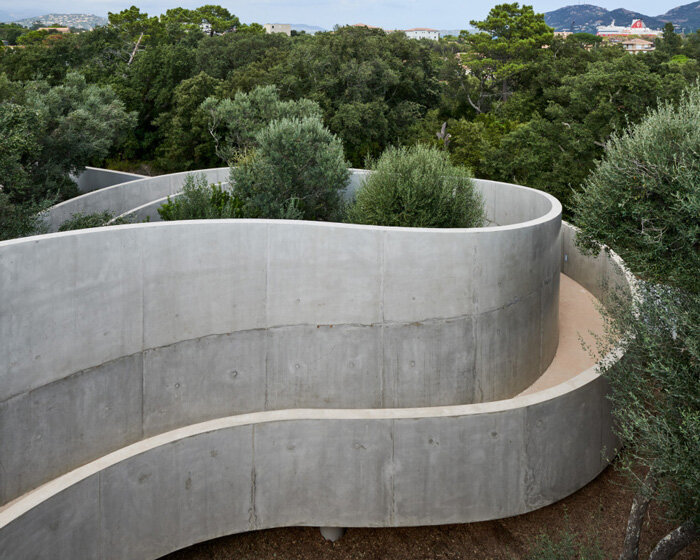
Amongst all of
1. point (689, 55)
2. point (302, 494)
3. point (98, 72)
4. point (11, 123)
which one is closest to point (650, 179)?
point (302, 494)

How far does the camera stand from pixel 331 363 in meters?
8.55

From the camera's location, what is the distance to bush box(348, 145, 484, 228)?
1104 cm

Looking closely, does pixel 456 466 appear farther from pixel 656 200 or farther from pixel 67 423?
pixel 67 423

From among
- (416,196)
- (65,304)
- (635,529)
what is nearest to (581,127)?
(416,196)

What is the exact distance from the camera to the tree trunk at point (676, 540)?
20.8 ft

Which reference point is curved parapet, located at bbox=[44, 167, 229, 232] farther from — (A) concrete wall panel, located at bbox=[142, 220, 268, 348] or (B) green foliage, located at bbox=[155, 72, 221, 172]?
(A) concrete wall panel, located at bbox=[142, 220, 268, 348]

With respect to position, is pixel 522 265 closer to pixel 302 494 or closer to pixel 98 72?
pixel 302 494

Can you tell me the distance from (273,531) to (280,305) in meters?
3.40

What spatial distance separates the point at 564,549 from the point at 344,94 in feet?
75.5

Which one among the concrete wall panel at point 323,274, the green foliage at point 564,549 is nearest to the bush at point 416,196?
the concrete wall panel at point 323,274

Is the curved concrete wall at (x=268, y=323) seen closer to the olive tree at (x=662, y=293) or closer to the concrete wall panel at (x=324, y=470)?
the concrete wall panel at (x=324, y=470)

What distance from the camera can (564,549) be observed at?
24.9 ft

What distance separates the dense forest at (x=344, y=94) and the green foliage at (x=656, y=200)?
8032 mm

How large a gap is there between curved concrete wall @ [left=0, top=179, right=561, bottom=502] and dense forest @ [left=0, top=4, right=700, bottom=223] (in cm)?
588
